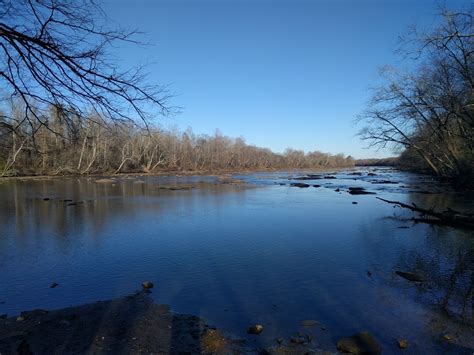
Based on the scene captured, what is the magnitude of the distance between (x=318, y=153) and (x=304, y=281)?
15227cm

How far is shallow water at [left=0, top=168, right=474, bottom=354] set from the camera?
632 centimetres

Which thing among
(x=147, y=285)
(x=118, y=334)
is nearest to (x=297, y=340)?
(x=118, y=334)

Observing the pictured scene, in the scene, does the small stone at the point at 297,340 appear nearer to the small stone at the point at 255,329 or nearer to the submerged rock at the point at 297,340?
the submerged rock at the point at 297,340

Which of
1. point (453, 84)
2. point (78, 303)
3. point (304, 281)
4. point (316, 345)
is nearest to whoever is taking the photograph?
point (316, 345)

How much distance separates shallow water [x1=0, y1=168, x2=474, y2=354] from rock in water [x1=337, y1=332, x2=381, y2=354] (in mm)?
180

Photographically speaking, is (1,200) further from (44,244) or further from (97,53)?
(97,53)

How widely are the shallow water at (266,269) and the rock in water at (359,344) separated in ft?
0.59

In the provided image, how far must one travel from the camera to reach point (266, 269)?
9336mm

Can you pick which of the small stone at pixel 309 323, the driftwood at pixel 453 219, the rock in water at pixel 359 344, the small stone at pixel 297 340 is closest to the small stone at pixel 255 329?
the small stone at pixel 297 340

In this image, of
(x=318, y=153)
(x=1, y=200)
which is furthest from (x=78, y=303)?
(x=318, y=153)

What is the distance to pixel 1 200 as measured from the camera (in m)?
25.5

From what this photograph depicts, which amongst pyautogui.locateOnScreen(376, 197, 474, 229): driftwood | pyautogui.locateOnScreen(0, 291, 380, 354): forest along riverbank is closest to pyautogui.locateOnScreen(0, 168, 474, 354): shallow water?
pyautogui.locateOnScreen(0, 291, 380, 354): forest along riverbank

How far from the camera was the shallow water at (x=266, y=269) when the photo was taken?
6.32 meters

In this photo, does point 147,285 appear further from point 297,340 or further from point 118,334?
point 297,340
